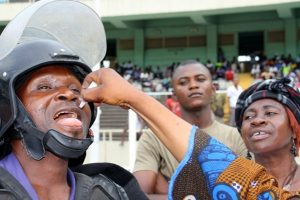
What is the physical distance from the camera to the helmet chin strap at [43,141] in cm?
170

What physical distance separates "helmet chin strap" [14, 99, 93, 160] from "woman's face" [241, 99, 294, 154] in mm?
848

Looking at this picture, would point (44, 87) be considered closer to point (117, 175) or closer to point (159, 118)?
point (117, 175)

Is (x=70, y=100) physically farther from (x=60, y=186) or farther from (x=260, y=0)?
(x=260, y=0)

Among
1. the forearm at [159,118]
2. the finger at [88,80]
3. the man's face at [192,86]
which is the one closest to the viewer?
the forearm at [159,118]

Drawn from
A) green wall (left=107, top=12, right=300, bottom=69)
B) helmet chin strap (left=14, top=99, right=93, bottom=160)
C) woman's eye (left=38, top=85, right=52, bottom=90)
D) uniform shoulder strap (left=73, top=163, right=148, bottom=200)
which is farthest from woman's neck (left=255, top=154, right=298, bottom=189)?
green wall (left=107, top=12, right=300, bottom=69)

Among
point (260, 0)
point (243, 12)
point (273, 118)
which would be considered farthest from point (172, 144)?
point (243, 12)

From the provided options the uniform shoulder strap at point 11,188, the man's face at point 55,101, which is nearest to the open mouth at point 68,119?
the man's face at point 55,101

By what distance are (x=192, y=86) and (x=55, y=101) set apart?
1.58 m

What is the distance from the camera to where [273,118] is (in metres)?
2.34

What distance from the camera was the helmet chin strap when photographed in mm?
1699

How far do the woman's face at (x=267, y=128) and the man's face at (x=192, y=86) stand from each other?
0.85 metres

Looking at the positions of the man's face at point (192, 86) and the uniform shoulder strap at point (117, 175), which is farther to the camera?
the man's face at point (192, 86)

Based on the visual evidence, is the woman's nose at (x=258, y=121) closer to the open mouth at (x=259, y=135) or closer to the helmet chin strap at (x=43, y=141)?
the open mouth at (x=259, y=135)

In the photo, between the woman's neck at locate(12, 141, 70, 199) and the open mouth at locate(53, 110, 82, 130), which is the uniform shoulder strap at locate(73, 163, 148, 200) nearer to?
the woman's neck at locate(12, 141, 70, 199)
